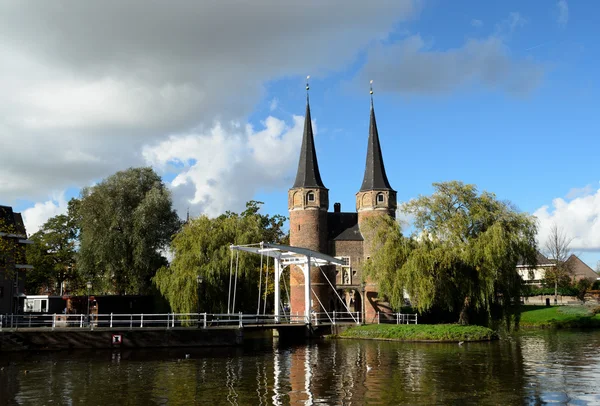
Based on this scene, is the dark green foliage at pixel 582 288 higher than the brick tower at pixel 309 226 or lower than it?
lower

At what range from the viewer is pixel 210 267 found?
125 feet

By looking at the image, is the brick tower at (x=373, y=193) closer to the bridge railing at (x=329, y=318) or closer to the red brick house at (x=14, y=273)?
the bridge railing at (x=329, y=318)

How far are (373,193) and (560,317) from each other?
18.0m

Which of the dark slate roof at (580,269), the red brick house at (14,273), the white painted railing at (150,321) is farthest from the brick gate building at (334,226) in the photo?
the dark slate roof at (580,269)

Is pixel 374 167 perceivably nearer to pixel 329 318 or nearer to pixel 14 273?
pixel 329 318

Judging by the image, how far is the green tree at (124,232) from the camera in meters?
44.3

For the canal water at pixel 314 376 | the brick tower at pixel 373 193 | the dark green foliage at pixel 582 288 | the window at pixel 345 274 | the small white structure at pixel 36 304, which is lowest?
the canal water at pixel 314 376

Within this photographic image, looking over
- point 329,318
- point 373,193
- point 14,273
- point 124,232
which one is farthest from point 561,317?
point 14,273

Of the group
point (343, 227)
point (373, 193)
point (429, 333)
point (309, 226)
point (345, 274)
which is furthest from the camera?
point (343, 227)

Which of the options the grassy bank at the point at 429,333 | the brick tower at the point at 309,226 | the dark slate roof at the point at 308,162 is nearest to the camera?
the grassy bank at the point at 429,333

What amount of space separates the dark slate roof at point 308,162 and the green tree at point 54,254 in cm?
2631

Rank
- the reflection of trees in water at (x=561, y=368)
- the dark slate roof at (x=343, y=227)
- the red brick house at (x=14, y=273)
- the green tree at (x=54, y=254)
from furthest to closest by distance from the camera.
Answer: the green tree at (x=54, y=254), the dark slate roof at (x=343, y=227), the red brick house at (x=14, y=273), the reflection of trees in water at (x=561, y=368)

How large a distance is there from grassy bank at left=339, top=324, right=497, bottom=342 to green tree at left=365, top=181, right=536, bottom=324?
138cm

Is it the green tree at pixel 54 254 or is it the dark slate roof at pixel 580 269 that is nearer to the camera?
the green tree at pixel 54 254
